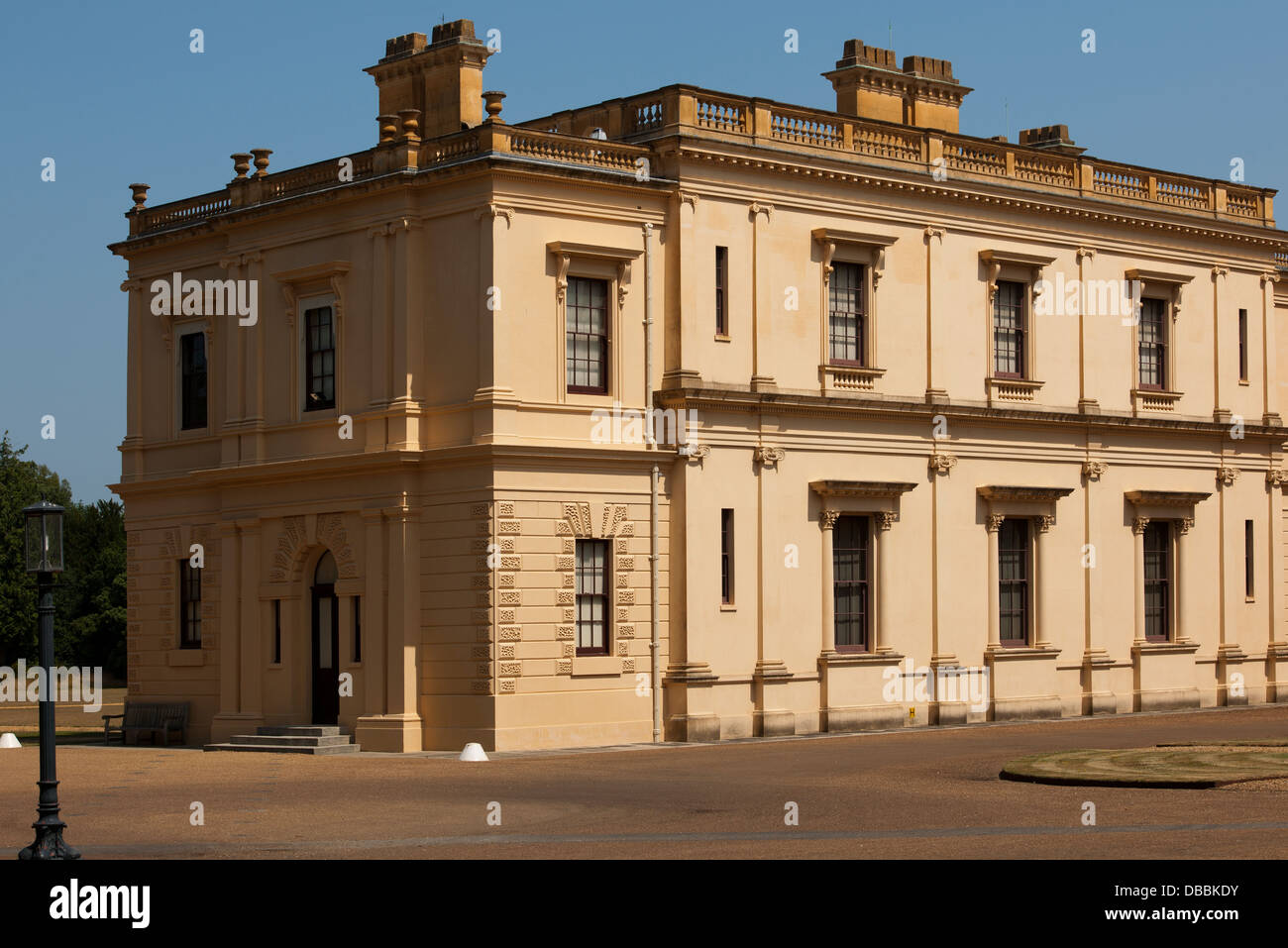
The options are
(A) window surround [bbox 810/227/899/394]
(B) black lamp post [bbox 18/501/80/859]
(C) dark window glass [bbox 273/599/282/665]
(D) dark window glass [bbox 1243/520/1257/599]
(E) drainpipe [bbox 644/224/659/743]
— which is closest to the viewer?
(B) black lamp post [bbox 18/501/80/859]

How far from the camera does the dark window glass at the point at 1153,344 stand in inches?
1725

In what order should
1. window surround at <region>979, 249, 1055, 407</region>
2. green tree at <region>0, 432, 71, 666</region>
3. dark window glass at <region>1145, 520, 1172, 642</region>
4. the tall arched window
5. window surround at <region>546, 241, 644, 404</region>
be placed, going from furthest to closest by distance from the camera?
green tree at <region>0, 432, 71, 666</region> → dark window glass at <region>1145, 520, 1172, 642</region> → window surround at <region>979, 249, 1055, 407</region> → the tall arched window → window surround at <region>546, 241, 644, 404</region>

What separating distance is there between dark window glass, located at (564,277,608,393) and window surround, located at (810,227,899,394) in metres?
4.61

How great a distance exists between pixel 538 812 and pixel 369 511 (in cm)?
1349

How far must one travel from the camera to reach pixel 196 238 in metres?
39.8

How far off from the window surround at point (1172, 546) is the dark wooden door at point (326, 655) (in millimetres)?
17163

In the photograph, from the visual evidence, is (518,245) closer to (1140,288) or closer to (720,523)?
(720,523)

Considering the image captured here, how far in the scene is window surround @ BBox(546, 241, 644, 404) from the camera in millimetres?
34406

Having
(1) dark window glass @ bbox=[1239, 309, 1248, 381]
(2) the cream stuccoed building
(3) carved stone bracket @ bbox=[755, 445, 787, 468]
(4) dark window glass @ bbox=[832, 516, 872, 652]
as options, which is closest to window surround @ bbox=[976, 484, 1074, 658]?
(2) the cream stuccoed building

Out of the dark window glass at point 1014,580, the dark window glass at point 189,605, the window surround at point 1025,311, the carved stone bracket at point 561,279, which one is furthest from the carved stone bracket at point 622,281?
the dark window glass at point 189,605

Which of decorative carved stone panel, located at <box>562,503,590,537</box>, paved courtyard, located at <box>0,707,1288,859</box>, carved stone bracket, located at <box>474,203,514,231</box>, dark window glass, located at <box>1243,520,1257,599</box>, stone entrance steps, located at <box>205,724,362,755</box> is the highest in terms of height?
carved stone bracket, located at <box>474,203,514,231</box>

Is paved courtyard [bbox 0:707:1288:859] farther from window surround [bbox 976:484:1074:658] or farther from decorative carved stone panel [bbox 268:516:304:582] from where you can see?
window surround [bbox 976:484:1074:658]

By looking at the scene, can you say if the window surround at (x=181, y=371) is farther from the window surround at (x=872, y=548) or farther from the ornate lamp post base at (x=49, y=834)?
the ornate lamp post base at (x=49, y=834)
